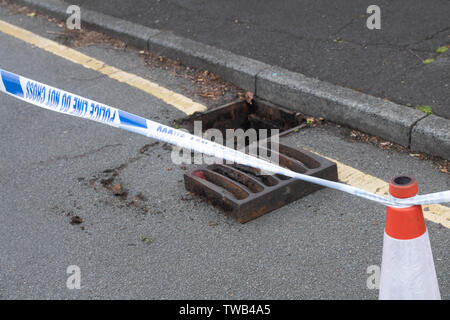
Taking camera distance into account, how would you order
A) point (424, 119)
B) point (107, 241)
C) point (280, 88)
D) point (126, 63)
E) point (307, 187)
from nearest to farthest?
point (107, 241) → point (307, 187) → point (424, 119) → point (280, 88) → point (126, 63)

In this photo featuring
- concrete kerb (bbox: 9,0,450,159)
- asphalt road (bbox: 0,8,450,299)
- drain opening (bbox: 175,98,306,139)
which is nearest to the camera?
asphalt road (bbox: 0,8,450,299)

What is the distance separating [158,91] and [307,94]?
1.40 metres

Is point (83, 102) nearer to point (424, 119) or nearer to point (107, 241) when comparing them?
point (107, 241)

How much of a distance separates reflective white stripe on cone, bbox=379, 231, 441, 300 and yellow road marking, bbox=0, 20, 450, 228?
1046 millimetres

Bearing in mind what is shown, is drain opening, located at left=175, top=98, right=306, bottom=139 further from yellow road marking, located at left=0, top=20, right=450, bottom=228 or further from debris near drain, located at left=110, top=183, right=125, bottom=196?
debris near drain, located at left=110, top=183, right=125, bottom=196

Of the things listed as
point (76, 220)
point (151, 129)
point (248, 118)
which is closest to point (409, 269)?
point (151, 129)

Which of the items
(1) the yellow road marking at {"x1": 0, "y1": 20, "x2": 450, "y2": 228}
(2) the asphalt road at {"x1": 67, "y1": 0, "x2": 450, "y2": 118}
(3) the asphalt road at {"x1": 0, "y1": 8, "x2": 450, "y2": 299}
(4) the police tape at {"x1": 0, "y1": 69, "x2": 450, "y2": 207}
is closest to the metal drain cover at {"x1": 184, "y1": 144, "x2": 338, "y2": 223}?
(3) the asphalt road at {"x1": 0, "y1": 8, "x2": 450, "y2": 299}

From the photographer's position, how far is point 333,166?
4.02 metres

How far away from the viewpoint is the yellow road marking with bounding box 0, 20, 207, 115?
5363 mm

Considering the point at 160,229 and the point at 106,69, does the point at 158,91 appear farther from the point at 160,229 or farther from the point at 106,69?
the point at 160,229

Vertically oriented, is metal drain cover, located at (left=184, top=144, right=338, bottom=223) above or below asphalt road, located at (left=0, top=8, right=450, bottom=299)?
above

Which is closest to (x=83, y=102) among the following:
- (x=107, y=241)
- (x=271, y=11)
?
(x=107, y=241)
